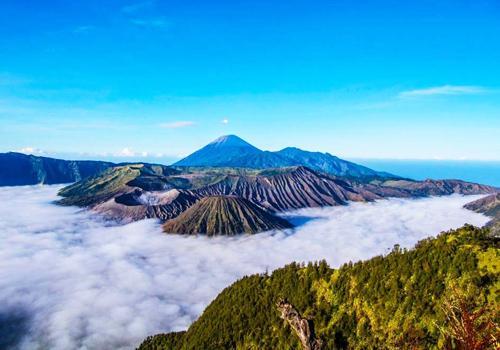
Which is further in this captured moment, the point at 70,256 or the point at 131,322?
the point at 70,256

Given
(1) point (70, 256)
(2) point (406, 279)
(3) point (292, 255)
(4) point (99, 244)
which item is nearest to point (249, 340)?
(2) point (406, 279)

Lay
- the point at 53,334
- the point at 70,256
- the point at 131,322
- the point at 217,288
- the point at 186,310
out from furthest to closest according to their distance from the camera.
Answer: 1. the point at 70,256
2. the point at 217,288
3. the point at 186,310
4. the point at 131,322
5. the point at 53,334

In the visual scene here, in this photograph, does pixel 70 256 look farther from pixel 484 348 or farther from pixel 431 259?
pixel 484 348

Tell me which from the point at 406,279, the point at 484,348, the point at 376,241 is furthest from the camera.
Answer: the point at 376,241

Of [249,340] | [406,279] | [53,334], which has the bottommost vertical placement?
[53,334]

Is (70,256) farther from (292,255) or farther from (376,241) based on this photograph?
(376,241)

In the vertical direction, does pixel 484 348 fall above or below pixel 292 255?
above
